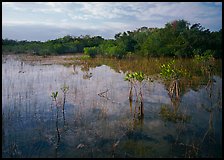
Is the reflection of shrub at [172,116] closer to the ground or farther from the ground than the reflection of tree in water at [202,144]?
farther from the ground

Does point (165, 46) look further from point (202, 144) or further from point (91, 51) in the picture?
point (202, 144)

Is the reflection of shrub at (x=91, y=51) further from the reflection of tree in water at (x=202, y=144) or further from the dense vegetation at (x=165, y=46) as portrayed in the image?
the reflection of tree in water at (x=202, y=144)

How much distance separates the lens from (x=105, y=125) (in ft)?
27.3

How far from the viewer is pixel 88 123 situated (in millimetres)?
8500

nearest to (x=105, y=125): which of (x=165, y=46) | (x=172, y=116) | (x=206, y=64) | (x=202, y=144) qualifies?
(x=172, y=116)

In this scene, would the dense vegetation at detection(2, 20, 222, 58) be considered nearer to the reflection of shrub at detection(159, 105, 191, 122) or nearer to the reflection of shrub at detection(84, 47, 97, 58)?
the reflection of shrub at detection(84, 47, 97, 58)

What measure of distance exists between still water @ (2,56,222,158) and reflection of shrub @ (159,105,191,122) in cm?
13

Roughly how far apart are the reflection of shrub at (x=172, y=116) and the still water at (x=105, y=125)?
0.13 m

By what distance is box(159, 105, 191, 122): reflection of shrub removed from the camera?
8867mm

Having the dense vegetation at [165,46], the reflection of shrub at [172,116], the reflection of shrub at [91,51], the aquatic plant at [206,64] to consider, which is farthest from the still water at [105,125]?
the reflection of shrub at [91,51]

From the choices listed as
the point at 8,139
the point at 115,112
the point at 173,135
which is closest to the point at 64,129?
the point at 8,139

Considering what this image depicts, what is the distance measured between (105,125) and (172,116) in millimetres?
2583

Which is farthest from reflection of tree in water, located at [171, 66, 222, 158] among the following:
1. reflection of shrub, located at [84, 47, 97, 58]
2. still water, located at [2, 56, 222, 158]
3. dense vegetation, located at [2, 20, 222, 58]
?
reflection of shrub, located at [84, 47, 97, 58]

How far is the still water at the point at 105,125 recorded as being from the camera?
22.0 feet
